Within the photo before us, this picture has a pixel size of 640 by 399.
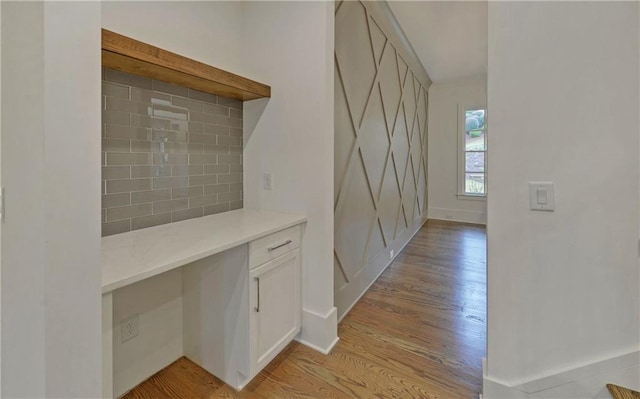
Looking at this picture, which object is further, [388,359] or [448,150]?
[448,150]

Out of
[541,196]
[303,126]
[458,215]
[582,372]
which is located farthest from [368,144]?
[458,215]

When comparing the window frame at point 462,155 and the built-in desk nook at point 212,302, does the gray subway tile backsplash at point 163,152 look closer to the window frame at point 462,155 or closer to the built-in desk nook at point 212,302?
the built-in desk nook at point 212,302

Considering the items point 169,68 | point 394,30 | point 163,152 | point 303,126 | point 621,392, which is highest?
point 394,30

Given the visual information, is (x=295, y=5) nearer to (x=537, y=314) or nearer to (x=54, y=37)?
(x=54, y=37)

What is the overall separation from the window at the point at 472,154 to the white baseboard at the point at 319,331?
479 centimetres

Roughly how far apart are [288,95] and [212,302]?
1.34m

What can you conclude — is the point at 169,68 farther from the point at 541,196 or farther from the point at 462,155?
the point at 462,155

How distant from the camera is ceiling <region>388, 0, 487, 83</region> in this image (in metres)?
2.85

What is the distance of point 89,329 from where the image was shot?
746 millimetres

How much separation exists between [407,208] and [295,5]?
318 cm

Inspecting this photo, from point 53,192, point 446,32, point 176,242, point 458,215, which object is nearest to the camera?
point 53,192

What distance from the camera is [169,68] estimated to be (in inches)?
52.8

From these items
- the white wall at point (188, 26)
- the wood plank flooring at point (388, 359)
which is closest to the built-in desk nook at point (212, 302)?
the wood plank flooring at point (388, 359)

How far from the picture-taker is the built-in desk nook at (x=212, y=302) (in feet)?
4.60
